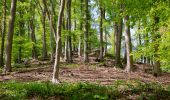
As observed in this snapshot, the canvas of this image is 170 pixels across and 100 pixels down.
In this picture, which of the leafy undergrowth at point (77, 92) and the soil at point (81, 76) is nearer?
the leafy undergrowth at point (77, 92)

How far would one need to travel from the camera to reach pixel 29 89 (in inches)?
545

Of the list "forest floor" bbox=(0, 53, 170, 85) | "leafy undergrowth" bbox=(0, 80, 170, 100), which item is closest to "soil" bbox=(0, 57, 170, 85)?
"forest floor" bbox=(0, 53, 170, 85)

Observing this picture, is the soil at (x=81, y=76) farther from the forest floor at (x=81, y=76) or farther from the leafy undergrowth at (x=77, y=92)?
the leafy undergrowth at (x=77, y=92)

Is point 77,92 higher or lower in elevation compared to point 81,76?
lower

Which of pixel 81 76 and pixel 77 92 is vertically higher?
pixel 81 76

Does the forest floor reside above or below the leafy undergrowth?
above

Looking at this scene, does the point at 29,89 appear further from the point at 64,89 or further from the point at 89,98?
the point at 89,98

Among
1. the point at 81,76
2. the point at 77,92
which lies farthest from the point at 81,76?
the point at 77,92

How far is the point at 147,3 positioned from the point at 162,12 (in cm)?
293

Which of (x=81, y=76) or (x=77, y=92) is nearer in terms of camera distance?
(x=77, y=92)

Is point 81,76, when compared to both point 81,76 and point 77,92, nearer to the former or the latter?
point 81,76

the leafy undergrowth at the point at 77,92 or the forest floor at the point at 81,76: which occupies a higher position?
the forest floor at the point at 81,76

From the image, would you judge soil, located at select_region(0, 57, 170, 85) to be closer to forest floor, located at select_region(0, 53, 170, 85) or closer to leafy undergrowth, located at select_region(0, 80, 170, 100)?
forest floor, located at select_region(0, 53, 170, 85)

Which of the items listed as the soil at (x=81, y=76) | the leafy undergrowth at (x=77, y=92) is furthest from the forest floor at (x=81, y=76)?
the leafy undergrowth at (x=77, y=92)
